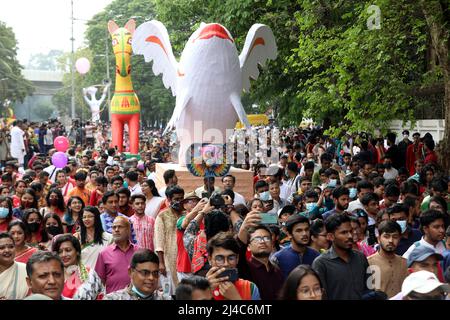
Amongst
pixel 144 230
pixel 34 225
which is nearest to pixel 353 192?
pixel 144 230

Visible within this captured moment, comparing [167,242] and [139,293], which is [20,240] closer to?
[167,242]

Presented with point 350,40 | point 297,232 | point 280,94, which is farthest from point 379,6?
point 280,94

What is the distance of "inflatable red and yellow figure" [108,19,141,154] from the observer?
2433 centimetres

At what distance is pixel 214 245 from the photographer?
18.4 feet

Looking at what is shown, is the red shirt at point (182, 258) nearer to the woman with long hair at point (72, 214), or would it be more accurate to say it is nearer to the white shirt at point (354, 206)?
the woman with long hair at point (72, 214)

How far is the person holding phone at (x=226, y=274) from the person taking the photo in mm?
5184

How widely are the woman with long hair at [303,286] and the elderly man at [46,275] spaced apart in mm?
1516

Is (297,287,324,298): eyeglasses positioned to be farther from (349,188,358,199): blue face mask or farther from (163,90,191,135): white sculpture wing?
(163,90,191,135): white sculpture wing

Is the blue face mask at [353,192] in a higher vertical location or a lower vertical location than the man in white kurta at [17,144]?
lower

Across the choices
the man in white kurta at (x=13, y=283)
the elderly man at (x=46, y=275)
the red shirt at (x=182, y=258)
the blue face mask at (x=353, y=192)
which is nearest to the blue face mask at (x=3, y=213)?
the red shirt at (x=182, y=258)

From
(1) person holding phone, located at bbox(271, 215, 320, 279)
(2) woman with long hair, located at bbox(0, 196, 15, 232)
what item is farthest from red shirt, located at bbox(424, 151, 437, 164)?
(1) person holding phone, located at bbox(271, 215, 320, 279)

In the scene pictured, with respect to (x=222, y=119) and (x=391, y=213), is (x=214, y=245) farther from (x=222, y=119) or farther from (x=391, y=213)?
(x=222, y=119)

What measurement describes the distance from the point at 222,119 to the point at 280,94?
10045mm

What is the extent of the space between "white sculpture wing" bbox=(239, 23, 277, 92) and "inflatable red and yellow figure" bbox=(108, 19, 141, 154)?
27.9 ft
